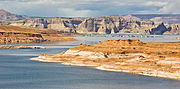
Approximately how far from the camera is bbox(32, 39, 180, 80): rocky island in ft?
274

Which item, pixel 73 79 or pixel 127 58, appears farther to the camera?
pixel 127 58

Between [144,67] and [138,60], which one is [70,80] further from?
[138,60]

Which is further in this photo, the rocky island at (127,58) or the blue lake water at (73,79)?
the rocky island at (127,58)

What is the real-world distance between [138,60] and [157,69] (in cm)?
1484

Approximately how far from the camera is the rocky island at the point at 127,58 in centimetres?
8356

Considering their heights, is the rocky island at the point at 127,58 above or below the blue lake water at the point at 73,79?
above

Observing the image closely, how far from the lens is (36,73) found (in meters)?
85.6

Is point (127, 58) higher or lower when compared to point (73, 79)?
higher

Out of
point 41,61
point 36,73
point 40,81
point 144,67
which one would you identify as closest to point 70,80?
point 40,81

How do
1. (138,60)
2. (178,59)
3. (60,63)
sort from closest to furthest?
1. (178,59)
2. (138,60)
3. (60,63)

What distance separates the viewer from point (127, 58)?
104m

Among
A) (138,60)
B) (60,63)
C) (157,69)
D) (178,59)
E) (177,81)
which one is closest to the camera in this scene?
(177,81)

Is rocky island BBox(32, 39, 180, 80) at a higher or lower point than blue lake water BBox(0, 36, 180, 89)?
higher

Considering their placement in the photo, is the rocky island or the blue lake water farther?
the rocky island
